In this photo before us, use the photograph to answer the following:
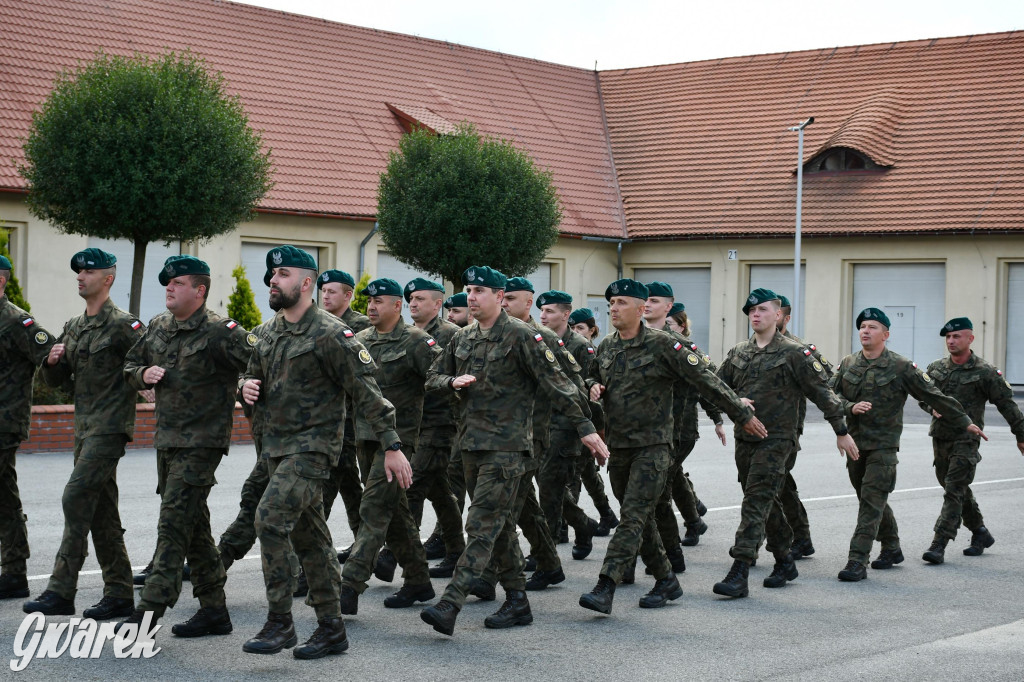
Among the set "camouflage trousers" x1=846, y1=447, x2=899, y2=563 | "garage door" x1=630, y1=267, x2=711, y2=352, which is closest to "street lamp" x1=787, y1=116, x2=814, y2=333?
"garage door" x1=630, y1=267, x2=711, y2=352

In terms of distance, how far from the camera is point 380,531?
7.75 m

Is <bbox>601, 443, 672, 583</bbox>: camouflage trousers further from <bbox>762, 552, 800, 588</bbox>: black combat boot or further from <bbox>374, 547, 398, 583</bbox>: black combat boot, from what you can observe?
<bbox>374, 547, 398, 583</bbox>: black combat boot

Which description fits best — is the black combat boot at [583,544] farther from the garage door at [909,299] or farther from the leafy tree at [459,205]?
the garage door at [909,299]

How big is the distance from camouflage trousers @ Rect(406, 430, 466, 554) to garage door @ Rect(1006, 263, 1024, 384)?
2606 centimetres

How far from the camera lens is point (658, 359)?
28.0 ft

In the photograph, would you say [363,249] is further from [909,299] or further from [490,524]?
[490,524]

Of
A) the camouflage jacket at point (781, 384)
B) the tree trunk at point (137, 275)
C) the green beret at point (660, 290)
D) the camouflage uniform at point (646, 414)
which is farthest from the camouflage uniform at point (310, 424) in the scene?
the tree trunk at point (137, 275)

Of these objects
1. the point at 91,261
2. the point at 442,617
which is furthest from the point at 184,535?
the point at 91,261

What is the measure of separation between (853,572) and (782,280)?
2574 centimetres

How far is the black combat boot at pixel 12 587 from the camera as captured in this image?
7969 millimetres

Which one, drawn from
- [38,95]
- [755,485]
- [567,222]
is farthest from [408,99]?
[755,485]

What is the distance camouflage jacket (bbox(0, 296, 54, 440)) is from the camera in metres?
8.05

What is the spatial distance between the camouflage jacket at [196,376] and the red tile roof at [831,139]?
27010 millimetres

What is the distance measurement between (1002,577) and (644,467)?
322 centimetres
